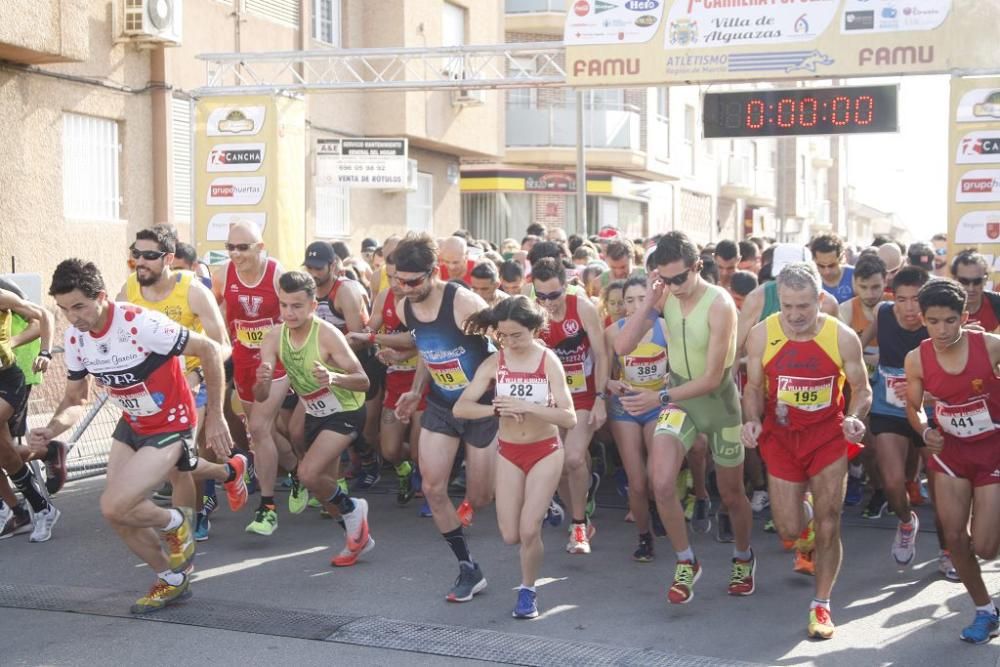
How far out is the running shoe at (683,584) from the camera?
7262mm

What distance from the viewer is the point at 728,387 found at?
7832 mm

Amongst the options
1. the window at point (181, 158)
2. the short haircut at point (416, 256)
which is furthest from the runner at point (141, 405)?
the window at point (181, 158)

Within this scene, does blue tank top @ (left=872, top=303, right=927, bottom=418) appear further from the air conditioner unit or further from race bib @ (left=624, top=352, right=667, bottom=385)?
the air conditioner unit

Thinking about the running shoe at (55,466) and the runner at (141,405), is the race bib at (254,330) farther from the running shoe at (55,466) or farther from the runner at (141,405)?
the runner at (141,405)

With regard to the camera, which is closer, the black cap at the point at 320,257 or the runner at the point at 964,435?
the runner at the point at 964,435

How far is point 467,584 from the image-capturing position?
24.2 feet

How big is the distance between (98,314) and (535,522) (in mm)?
2588

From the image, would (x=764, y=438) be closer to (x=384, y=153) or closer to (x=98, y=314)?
(x=98, y=314)

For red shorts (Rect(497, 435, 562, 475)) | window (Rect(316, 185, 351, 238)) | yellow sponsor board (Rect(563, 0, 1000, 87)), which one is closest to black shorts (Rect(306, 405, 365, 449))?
red shorts (Rect(497, 435, 562, 475))

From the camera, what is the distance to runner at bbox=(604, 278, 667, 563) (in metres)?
8.48

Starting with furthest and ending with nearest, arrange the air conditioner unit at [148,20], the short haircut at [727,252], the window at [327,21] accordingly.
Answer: the window at [327,21]
the air conditioner unit at [148,20]
the short haircut at [727,252]

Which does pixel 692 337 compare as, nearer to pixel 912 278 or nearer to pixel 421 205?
pixel 912 278

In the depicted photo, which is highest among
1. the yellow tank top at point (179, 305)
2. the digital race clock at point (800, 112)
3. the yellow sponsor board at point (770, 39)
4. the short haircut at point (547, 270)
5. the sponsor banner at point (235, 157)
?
the yellow sponsor board at point (770, 39)

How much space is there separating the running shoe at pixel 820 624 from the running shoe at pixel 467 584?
1.88 m
